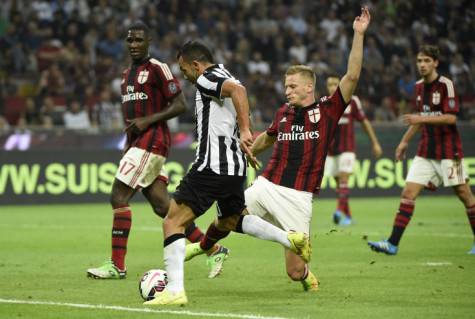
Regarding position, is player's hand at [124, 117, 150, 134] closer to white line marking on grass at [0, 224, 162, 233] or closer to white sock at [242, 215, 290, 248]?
white sock at [242, 215, 290, 248]

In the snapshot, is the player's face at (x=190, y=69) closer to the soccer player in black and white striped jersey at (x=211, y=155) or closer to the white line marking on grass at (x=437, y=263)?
the soccer player in black and white striped jersey at (x=211, y=155)

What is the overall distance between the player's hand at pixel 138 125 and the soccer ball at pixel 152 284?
7.05ft

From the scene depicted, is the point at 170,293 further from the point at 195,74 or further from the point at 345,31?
the point at 345,31

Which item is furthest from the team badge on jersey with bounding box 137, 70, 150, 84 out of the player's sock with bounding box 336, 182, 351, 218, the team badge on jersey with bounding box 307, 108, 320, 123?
the player's sock with bounding box 336, 182, 351, 218

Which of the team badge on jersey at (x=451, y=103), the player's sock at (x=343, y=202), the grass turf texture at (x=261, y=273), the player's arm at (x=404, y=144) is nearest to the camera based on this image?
the grass turf texture at (x=261, y=273)

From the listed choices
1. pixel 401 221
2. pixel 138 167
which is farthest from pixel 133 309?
pixel 401 221

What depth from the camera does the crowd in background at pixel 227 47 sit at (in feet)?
72.3

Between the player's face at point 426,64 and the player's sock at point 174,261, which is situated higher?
the player's face at point 426,64

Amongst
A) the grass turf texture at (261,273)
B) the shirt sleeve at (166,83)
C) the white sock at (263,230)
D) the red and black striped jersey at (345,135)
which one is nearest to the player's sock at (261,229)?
the white sock at (263,230)

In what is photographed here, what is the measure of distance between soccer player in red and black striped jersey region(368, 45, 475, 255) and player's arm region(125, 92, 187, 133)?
3.05 metres

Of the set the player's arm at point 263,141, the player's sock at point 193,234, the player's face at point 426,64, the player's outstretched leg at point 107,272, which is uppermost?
the player's face at point 426,64

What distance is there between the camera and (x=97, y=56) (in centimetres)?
2377

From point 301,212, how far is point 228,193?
0.84m

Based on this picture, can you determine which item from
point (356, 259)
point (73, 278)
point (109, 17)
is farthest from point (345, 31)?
point (73, 278)
